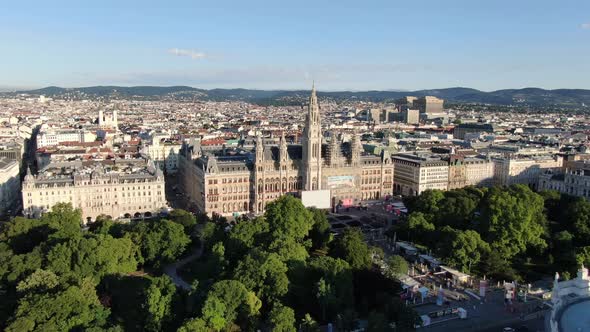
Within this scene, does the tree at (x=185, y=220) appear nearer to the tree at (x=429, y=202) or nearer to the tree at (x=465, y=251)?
the tree at (x=429, y=202)

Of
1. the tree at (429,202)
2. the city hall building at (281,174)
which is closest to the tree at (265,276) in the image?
the tree at (429,202)

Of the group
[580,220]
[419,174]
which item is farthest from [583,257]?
[419,174]

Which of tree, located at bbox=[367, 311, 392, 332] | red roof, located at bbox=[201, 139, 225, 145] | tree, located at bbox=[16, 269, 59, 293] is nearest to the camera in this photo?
tree, located at bbox=[367, 311, 392, 332]

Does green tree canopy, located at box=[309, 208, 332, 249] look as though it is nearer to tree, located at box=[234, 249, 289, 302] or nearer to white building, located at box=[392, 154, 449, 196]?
tree, located at box=[234, 249, 289, 302]

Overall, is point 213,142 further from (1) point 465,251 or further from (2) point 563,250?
(2) point 563,250

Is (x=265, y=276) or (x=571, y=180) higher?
(x=571, y=180)

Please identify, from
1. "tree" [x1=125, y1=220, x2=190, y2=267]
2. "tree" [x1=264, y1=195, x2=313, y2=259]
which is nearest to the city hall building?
"tree" [x1=264, y1=195, x2=313, y2=259]
